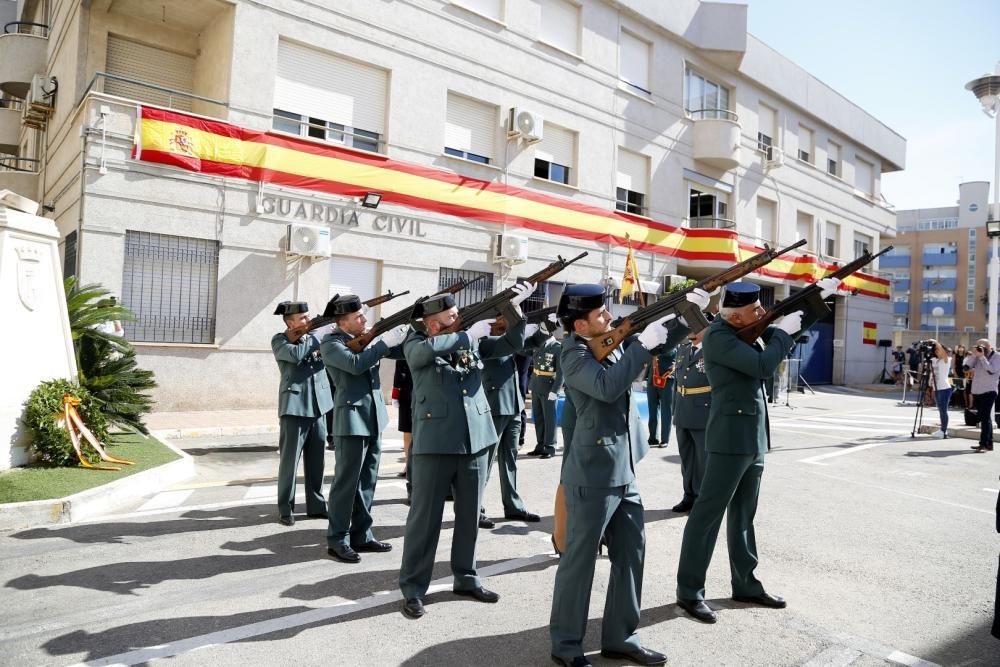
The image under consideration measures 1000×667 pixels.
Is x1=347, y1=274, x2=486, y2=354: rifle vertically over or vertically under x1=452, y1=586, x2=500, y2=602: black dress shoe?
over

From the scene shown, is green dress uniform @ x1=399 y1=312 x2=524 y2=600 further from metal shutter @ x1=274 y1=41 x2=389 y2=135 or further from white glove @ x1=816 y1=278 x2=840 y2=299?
metal shutter @ x1=274 y1=41 x2=389 y2=135

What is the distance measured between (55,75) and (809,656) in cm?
1885

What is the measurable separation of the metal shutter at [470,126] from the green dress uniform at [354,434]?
37.9 feet

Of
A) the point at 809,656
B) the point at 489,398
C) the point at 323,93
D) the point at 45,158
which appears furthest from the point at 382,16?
the point at 809,656

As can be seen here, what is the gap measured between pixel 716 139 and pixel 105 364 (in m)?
18.8

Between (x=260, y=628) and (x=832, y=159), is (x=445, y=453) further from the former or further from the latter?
(x=832, y=159)

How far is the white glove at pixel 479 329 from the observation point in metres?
4.54

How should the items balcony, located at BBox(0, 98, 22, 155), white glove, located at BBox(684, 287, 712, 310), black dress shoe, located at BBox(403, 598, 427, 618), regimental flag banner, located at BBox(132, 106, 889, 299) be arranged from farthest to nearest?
balcony, located at BBox(0, 98, 22, 155)
regimental flag banner, located at BBox(132, 106, 889, 299)
black dress shoe, located at BBox(403, 598, 427, 618)
white glove, located at BBox(684, 287, 712, 310)

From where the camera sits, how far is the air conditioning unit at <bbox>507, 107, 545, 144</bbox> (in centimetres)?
1636

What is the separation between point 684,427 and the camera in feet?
21.7

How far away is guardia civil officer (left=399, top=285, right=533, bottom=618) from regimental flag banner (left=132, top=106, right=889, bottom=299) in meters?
9.62

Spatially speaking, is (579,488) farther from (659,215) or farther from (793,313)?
(659,215)

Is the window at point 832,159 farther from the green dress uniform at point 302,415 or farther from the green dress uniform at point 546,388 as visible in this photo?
the green dress uniform at point 302,415

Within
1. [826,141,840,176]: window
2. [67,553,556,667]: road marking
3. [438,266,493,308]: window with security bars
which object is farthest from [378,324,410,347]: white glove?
[826,141,840,176]: window
